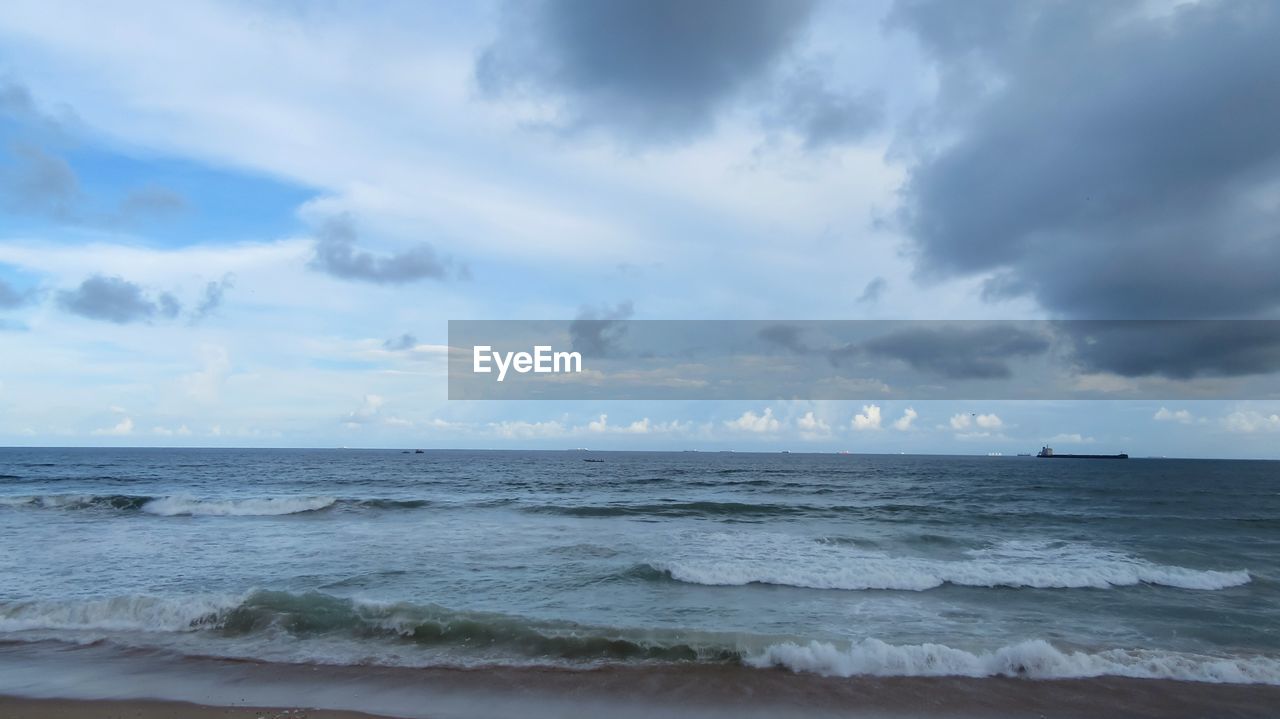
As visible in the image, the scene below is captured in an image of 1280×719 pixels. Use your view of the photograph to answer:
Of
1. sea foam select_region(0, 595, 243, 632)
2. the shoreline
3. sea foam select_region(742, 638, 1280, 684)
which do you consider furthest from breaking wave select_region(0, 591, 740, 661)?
sea foam select_region(742, 638, 1280, 684)

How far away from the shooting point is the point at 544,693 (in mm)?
9219

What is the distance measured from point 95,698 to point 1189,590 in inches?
901

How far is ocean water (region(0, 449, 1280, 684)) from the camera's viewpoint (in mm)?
11016

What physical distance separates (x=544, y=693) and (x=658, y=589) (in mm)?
6482

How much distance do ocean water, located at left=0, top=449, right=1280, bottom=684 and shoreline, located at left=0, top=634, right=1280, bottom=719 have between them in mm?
470

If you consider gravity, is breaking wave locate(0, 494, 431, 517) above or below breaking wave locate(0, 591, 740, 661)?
below

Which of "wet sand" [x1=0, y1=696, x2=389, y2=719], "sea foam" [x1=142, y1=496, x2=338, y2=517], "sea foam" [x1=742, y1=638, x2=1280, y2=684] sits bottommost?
"sea foam" [x1=142, y1=496, x2=338, y2=517]

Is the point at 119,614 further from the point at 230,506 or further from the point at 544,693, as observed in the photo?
the point at 230,506

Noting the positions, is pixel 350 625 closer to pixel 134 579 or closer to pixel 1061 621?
pixel 134 579

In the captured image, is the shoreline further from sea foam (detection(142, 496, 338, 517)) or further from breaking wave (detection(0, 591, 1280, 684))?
sea foam (detection(142, 496, 338, 517))

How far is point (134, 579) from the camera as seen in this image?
1552cm

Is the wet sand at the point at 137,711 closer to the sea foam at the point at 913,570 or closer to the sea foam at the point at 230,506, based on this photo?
Answer: the sea foam at the point at 913,570

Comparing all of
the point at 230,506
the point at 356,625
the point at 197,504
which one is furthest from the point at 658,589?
the point at 197,504

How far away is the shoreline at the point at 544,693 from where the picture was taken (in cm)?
855
